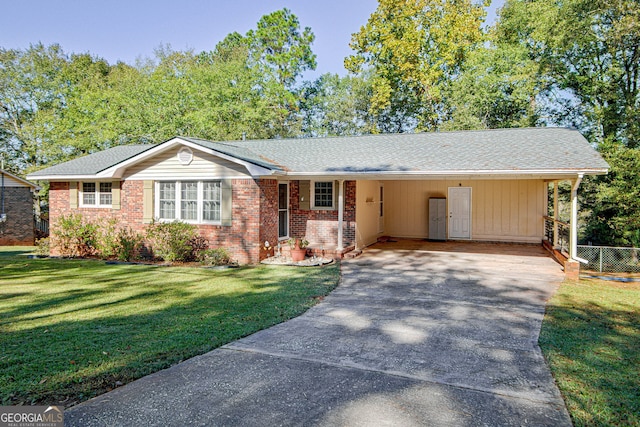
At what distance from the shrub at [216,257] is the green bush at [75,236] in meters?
4.42

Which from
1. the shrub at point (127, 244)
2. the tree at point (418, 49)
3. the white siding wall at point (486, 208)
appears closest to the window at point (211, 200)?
the shrub at point (127, 244)

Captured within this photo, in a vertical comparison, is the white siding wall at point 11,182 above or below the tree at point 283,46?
below

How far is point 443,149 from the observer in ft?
40.5

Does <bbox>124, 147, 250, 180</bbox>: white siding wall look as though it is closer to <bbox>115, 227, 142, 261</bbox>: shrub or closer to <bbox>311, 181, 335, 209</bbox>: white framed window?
<bbox>115, 227, 142, 261</bbox>: shrub

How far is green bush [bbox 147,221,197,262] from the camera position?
37.3 feet

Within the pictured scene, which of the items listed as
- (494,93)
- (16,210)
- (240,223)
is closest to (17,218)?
(16,210)

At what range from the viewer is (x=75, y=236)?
13055 millimetres

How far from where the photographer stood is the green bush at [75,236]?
12984mm

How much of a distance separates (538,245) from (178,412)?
14206mm

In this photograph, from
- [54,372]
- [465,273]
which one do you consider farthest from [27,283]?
[465,273]

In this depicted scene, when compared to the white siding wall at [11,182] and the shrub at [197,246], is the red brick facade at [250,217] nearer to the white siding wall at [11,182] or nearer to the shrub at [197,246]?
the shrub at [197,246]

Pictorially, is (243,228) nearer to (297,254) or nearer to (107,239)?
(297,254)

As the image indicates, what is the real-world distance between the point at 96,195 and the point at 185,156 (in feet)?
13.7

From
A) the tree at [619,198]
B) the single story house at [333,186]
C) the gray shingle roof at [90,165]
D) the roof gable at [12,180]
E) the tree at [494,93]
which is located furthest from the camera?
the tree at [494,93]
